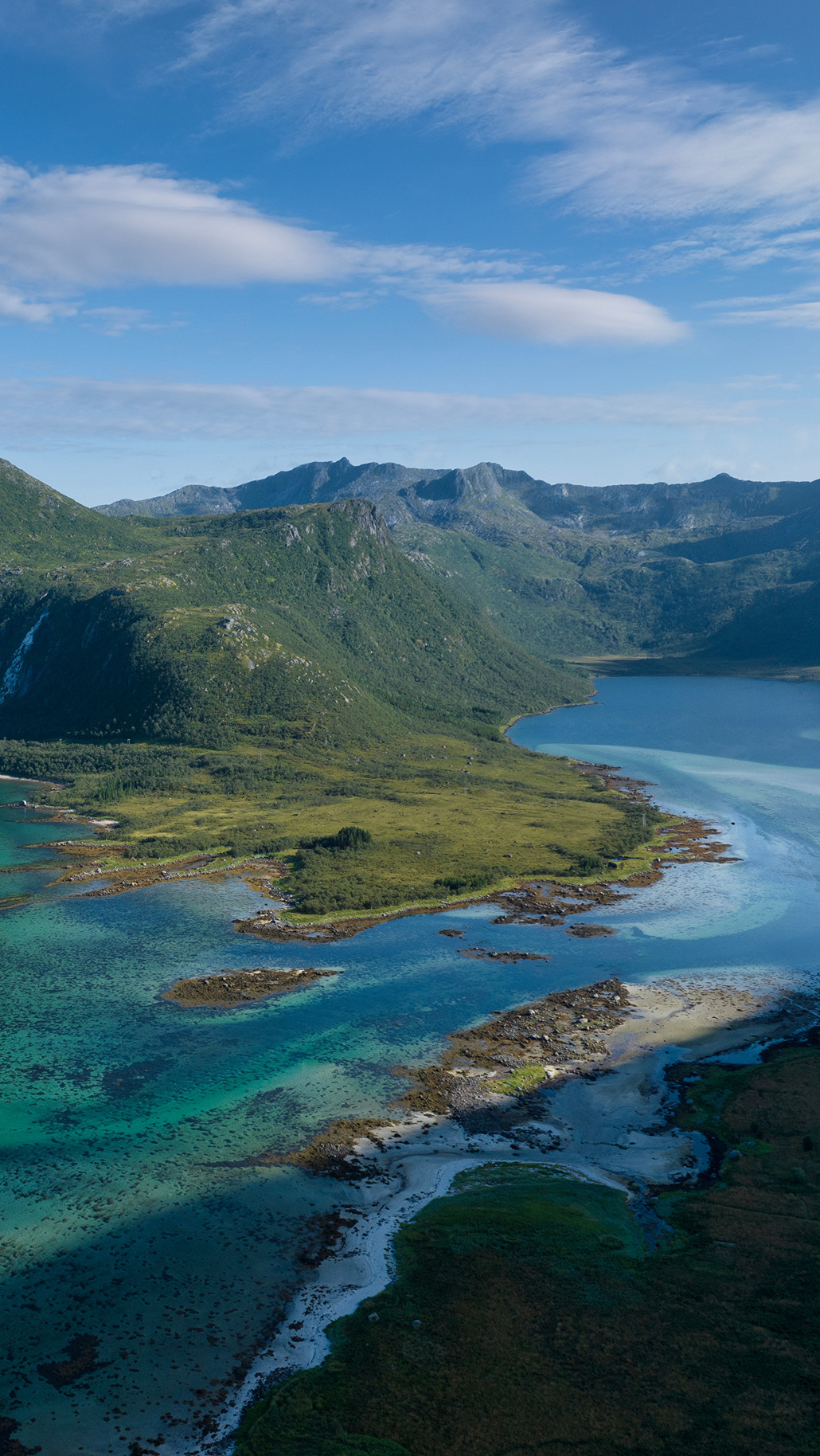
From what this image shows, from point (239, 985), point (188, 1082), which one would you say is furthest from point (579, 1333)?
point (239, 985)

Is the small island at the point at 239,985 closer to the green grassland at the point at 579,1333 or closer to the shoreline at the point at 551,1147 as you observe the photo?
the shoreline at the point at 551,1147

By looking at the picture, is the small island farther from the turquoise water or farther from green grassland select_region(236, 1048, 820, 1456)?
green grassland select_region(236, 1048, 820, 1456)

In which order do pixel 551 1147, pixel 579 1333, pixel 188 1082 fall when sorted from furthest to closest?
pixel 188 1082 < pixel 551 1147 < pixel 579 1333

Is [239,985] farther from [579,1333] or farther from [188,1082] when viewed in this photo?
[579,1333]

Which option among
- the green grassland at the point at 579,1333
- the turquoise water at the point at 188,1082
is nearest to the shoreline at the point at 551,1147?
the green grassland at the point at 579,1333

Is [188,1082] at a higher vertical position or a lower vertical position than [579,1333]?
lower
